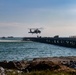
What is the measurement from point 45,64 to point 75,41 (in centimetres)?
7422

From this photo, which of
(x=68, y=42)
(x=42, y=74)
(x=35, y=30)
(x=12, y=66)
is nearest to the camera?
(x=42, y=74)

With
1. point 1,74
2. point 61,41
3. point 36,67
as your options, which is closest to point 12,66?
point 36,67

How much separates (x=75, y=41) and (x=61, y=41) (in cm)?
2672

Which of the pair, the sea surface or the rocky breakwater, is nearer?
the rocky breakwater

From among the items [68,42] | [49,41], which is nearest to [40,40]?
[49,41]

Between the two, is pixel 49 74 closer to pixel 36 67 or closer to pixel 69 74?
pixel 69 74

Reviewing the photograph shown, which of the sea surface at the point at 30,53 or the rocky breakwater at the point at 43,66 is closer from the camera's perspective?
the rocky breakwater at the point at 43,66

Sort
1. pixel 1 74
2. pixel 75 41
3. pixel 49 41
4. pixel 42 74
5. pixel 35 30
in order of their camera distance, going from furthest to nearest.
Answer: pixel 35 30 → pixel 49 41 → pixel 75 41 → pixel 42 74 → pixel 1 74

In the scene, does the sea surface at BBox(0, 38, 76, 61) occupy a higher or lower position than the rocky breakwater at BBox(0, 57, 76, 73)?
lower

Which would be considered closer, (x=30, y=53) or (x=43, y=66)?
(x=43, y=66)

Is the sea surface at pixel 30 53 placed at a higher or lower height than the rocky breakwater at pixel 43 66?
lower

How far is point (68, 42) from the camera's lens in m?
108

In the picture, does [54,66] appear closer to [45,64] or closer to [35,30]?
[45,64]

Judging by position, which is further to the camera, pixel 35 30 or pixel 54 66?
pixel 35 30
